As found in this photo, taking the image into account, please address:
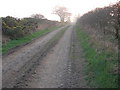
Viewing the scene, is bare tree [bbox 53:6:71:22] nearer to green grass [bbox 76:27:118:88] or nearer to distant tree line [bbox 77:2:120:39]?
distant tree line [bbox 77:2:120:39]

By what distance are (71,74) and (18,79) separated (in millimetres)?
2203

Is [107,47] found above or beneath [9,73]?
above

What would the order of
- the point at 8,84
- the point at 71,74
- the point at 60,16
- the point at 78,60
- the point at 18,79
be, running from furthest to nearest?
1. the point at 60,16
2. the point at 78,60
3. the point at 71,74
4. the point at 18,79
5. the point at 8,84

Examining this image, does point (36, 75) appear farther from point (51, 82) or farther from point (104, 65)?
point (104, 65)

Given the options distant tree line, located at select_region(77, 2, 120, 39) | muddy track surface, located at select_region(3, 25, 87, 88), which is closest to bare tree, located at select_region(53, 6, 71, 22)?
distant tree line, located at select_region(77, 2, 120, 39)

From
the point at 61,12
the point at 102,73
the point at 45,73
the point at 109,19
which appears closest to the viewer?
the point at 102,73

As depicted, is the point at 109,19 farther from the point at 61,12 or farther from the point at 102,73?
the point at 61,12

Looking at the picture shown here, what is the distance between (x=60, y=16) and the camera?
108 metres

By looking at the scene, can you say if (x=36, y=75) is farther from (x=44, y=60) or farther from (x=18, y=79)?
(x=44, y=60)

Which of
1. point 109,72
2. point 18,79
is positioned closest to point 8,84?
point 18,79

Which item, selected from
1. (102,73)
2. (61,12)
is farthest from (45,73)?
(61,12)

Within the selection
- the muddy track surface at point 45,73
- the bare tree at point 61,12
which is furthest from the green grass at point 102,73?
the bare tree at point 61,12

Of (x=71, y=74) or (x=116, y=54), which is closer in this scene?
(x=71, y=74)

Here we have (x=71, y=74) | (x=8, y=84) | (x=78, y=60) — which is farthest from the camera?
(x=78, y=60)
